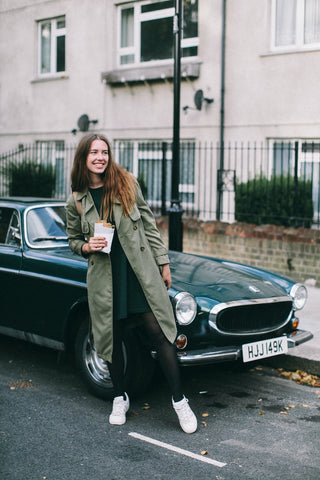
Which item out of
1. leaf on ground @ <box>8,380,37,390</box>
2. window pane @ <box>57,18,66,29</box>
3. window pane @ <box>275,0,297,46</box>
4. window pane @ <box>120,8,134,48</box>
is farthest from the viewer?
window pane @ <box>57,18,66,29</box>

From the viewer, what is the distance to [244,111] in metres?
13.0

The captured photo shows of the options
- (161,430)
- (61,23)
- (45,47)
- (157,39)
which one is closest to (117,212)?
(161,430)

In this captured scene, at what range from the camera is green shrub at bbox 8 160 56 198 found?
14312 millimetres

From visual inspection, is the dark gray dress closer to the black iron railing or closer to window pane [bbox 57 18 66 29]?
the black iron railing

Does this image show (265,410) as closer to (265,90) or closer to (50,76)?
(265,90)

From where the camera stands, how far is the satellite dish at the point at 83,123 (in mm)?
15516

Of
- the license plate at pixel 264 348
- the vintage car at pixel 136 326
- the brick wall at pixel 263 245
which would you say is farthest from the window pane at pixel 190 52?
the license plate at pixel 264 348

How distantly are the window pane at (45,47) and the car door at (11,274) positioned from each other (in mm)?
11457

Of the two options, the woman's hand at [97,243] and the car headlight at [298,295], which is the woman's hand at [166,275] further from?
the car headlight at [298,295]

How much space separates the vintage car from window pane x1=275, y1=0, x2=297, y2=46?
7.51 m

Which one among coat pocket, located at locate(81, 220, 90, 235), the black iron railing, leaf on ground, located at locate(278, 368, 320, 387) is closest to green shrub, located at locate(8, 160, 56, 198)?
the black iron railing

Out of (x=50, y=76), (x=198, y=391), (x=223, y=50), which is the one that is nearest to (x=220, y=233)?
(x=223, y=50)

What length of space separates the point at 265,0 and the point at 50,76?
20.5ft

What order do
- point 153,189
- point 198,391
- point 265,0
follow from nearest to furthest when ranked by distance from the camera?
point 198,391 → point 265,0 → point 153,189
